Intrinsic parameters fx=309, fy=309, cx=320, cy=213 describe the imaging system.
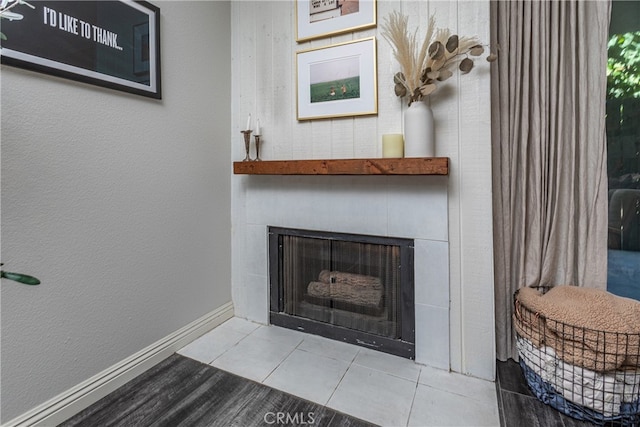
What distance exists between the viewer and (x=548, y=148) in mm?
1580

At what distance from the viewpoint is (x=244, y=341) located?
6.25ft

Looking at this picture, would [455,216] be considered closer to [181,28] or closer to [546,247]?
[546,247]

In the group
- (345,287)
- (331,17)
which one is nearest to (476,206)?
(345,287)

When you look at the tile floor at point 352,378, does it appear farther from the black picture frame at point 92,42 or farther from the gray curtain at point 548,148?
the black picture frame at point 92,42

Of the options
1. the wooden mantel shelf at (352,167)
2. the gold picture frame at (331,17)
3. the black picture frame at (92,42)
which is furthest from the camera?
the gold picture frame at (331,17)

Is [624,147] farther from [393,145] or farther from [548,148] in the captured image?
[393,145]

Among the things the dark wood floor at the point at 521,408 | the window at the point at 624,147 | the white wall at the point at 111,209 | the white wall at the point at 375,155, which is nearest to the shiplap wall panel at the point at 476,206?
the white wall at the point at 375,155

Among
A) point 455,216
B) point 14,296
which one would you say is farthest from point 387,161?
point 14,296

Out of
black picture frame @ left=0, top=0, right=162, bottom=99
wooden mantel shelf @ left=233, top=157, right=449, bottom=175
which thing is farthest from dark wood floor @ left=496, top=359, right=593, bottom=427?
black picture frame @ left=0, top=0, right=162, bottom=99

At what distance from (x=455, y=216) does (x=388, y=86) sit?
2.59 ft

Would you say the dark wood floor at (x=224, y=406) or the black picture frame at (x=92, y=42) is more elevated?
the black picture frame at (x=92, y=42)

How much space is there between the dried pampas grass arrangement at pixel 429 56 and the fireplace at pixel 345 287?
0.82 metres

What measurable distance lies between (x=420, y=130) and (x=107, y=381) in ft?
6.27

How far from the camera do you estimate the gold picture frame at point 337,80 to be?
1727 millimetres
